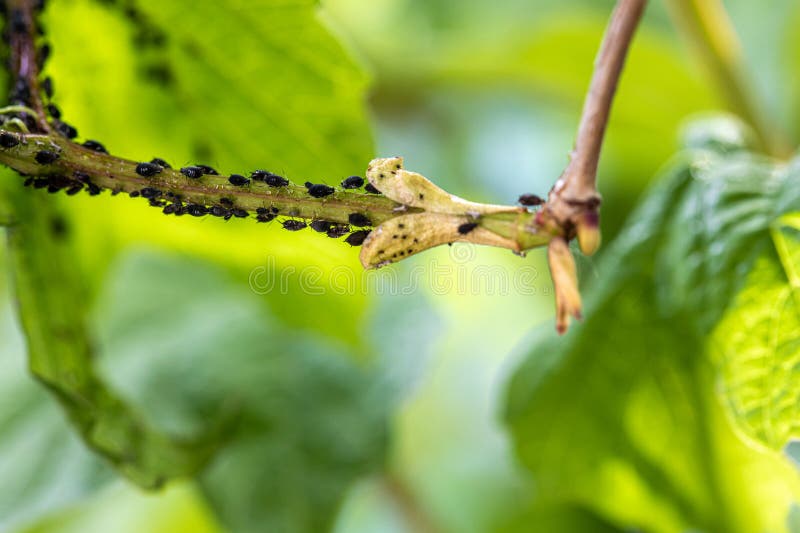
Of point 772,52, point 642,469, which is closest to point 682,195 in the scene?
point 642,469

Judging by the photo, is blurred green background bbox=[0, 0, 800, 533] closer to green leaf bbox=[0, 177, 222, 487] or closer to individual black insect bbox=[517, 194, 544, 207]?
green leaf bbox=[0, 177, 222, 487]

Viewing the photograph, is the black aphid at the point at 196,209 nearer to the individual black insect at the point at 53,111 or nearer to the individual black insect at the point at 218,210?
the individual black insect at the point at 218,210

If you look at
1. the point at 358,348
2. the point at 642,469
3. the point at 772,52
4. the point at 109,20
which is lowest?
the point at 642,469

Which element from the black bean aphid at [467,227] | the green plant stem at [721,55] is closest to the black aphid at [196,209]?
the black bean aphid at [467,227]

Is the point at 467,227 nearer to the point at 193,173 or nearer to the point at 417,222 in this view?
the point at 417,222

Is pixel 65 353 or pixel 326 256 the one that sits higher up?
pixel 326 256

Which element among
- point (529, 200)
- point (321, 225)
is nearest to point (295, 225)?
point (321, 225)

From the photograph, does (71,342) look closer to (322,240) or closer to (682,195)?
(322,240)
